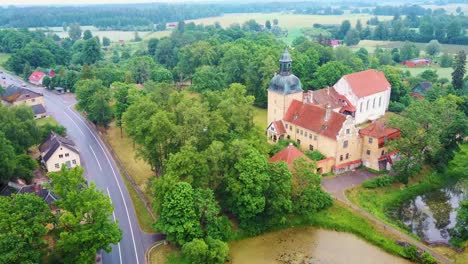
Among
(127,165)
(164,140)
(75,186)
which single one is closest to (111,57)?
(127,165)

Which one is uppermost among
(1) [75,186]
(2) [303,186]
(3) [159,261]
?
(1) [75,186]

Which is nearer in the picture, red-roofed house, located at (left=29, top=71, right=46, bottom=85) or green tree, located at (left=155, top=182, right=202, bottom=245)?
green tree, located at (left=155, top=182, right=202, bottom=245)

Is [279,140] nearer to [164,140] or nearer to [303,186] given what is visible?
[303,186]

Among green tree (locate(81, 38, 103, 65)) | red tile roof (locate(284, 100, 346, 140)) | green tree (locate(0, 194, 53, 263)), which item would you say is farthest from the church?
green tree (locate(81, 38, 103, 65))

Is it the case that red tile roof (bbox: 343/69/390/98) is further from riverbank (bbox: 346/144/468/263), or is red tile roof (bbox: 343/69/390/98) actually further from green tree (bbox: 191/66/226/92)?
green tree (bbox: 191/66/226/92)

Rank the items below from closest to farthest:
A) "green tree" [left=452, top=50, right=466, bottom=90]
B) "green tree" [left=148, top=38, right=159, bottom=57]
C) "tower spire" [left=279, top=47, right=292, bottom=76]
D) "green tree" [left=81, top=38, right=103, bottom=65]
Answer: "tower spire" [left=279, top=47, right=292, bottom=76] → "green tree" [left=452, top=50, right=466, bottom=90] → "green tree" [left=81, top=38, right=103, bottom=65] → "green tree" [left=148, top=38, right=159, bottom=57]

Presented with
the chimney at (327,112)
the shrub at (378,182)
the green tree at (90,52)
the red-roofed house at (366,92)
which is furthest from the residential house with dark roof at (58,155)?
the green tree at (90,52)

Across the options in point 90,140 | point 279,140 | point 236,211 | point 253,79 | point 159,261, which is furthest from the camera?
point 253,79
